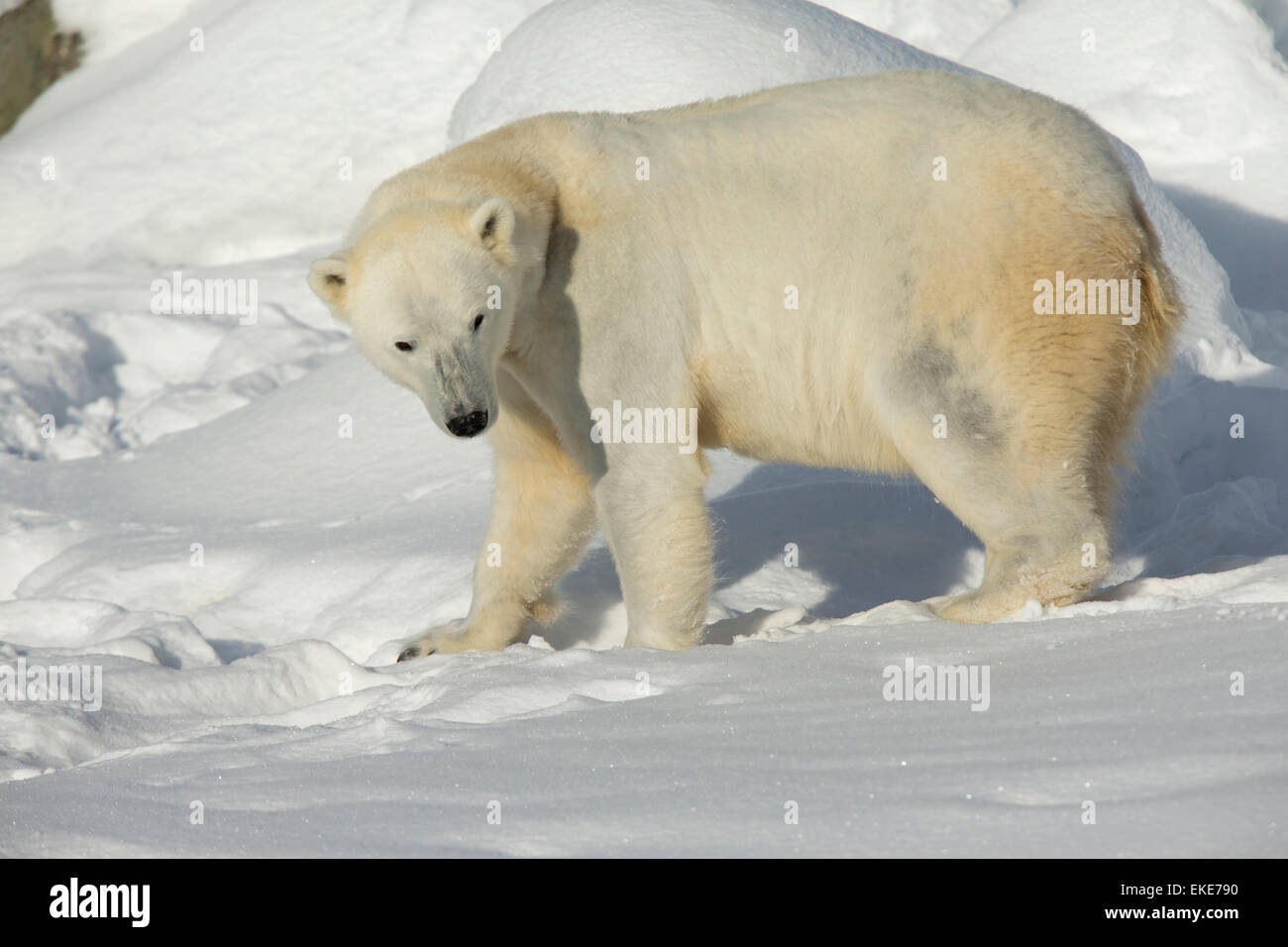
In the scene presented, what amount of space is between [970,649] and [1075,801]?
38.8 inches

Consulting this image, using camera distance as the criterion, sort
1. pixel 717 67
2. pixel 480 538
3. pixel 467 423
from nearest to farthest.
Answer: pixel 467 423 → pixel 480 538 → pixel 717 67

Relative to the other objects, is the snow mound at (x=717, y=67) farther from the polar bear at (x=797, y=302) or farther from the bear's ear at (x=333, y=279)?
the bear's ear at (x=333, y=279)

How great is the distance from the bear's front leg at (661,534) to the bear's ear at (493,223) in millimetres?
606

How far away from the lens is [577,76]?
20.2 feet

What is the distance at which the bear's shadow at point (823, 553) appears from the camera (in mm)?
4191

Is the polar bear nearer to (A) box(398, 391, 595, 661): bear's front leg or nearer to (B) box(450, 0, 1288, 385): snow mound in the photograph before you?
(A) box(398, 391, 595, 661): bear's front leg

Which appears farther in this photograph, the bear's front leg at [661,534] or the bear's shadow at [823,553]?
the bear's shadow at [823,553]

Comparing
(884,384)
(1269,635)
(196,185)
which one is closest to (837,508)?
(884,384)

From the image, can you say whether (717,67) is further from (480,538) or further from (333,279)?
(333,279)

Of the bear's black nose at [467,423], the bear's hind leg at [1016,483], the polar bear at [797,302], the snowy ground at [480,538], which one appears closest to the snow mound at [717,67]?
the snowy ground at [480,538]

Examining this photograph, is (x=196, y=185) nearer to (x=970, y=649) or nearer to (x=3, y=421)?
(x=3, y=421)

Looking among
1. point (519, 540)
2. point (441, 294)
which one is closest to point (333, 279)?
point (441, 294)

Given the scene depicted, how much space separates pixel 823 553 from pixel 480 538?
1214 millimetres

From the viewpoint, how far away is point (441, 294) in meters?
3.04
